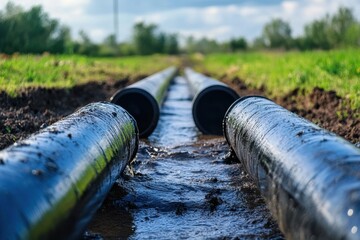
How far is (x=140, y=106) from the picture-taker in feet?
23.4

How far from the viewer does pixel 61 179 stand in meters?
2.46

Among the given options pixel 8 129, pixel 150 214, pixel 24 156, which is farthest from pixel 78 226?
pixel 8 129

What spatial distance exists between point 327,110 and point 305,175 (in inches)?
196

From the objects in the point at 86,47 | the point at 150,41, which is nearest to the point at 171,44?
the point at 150,41

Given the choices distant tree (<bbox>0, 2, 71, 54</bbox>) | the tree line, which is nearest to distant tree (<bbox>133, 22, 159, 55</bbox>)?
the tree line

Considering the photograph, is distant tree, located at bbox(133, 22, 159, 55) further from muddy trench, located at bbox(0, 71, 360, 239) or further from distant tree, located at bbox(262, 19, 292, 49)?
muddy trench, located at bbox(0, 71, 360, 239)

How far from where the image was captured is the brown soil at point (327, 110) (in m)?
6.00

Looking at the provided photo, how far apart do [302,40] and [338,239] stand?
80056 mm

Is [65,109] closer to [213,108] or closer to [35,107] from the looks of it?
[35,107]

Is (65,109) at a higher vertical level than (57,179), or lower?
lower

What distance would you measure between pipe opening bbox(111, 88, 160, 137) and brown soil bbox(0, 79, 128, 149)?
1.01 meters

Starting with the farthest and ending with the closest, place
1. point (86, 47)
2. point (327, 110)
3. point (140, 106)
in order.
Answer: point (86, 47) < point (327, 110) < point (140, 106)

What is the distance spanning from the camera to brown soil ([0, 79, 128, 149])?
219 inches

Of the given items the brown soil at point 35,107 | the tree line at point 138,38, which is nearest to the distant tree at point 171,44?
the tree line at point 138,38
